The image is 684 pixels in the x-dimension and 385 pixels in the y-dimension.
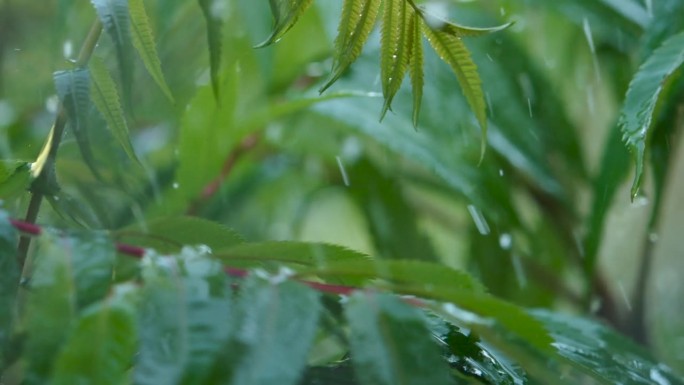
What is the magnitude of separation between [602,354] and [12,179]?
0.40 metres

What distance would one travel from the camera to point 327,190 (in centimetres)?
124

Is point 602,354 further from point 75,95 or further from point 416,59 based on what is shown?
point 75,95

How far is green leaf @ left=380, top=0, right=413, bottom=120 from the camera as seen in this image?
1.54ft

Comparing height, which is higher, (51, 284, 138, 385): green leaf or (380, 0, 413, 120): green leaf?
(380, 0, 413, 120): green leaf

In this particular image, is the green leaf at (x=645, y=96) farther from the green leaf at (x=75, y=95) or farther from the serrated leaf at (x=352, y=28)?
the green leaf at (x=75, y=95)

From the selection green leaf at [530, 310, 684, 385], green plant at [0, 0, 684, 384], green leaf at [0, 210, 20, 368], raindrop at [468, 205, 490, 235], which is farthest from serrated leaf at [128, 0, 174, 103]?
raindrop at [468, 205, 490, 235]

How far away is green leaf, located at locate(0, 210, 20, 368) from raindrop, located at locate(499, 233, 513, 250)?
0.71 m

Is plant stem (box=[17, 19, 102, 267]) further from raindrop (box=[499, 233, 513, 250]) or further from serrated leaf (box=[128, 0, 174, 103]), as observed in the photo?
raindrop (box=[499, 233, 513, 250])

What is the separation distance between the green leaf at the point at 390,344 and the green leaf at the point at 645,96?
18cm

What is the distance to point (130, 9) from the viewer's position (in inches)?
18.9

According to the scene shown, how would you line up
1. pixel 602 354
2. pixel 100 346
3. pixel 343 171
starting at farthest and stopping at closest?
pixel 343 171 < pixel 602 354 < pixel 100 346

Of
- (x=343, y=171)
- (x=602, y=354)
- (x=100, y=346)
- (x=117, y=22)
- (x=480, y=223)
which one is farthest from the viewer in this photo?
(x=343, y=171)

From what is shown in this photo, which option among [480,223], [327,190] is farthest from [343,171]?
[480,223]

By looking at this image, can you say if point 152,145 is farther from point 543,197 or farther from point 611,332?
point 611,332
